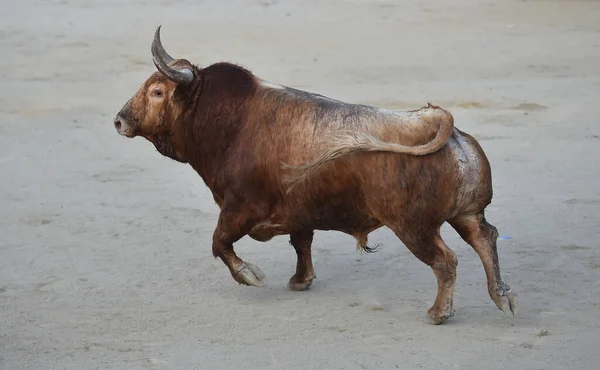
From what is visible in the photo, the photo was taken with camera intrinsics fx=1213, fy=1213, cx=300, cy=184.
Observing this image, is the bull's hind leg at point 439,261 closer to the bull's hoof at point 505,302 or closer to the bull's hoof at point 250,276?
the bull's hoof at point 505,302

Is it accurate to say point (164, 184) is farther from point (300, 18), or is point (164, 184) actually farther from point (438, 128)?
point (300, 18)

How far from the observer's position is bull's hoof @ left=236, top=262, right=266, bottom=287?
787 centimetres

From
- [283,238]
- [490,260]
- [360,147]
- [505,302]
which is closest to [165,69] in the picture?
[360,147]

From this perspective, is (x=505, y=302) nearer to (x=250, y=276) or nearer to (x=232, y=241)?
(x=250, y=276)

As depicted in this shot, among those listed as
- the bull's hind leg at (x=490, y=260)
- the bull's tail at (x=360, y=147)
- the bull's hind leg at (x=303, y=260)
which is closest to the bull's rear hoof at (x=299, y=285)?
the bull's hind leg at (x=303, y=260)

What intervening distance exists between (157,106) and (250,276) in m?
1.30

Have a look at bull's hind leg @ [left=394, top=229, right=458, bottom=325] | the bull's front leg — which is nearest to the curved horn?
the bull's front leg

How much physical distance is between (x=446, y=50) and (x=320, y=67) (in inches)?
78.1

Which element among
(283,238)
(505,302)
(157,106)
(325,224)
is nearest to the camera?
(505,302)

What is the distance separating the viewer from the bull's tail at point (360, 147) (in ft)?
23.6

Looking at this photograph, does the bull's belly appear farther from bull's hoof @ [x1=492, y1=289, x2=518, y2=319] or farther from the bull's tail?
bull's hoof @ [x1=492, y1=289, x2=518, y2=319]

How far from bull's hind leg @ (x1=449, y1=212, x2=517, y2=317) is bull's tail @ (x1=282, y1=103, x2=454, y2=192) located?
1.84 feet

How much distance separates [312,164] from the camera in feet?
24.6

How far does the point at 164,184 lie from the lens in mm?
10977
